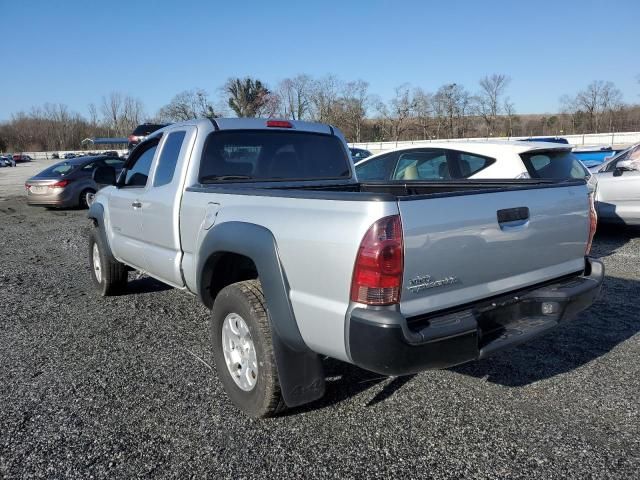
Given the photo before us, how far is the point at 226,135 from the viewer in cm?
412

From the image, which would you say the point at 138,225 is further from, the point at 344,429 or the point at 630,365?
the point at 630,365

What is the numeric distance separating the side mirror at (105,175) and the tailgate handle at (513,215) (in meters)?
3.91

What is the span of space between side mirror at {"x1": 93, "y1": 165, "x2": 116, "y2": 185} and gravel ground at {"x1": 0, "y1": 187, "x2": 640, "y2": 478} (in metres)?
1.43

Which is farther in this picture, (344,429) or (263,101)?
(263,101)

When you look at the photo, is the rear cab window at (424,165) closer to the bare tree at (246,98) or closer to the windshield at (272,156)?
the windshield at (272,156)

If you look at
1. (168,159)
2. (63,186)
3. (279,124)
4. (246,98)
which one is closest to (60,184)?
(63,186)

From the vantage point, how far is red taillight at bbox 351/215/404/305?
225 cm

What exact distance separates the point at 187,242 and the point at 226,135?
3.20 ft

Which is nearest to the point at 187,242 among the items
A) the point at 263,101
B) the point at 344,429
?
the point at 344,429

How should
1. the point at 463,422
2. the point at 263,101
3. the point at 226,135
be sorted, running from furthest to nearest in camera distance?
the point at 263,101 < the point at 226,135 < the point at 463,422

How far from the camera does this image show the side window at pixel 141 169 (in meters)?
4.76

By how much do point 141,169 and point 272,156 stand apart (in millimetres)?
1446

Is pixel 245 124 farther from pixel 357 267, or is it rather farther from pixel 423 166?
pixel 423 166

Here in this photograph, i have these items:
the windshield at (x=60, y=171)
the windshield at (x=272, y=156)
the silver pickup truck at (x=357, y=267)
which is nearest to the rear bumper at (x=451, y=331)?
the silver pickup truck at (x=357, y=267)
